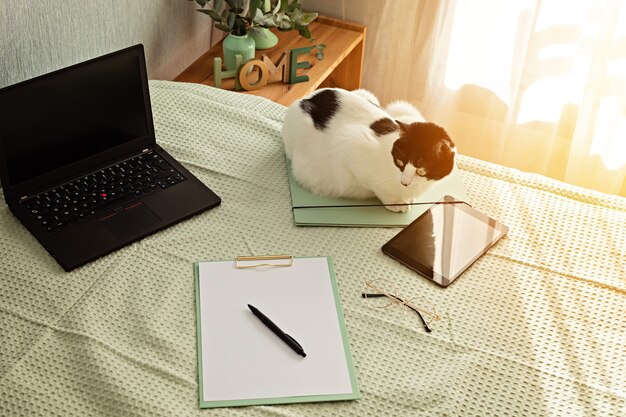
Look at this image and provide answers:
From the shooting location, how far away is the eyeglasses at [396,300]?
1.00 metres

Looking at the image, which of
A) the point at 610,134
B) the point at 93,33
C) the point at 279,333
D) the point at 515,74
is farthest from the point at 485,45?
the point at 279,333

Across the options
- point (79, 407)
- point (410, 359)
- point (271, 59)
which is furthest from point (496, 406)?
point (271, 59)

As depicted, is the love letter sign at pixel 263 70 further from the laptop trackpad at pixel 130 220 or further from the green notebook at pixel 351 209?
the laptop trackpad at pixel 130 220

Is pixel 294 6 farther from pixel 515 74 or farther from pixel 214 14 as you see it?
pixel 515 74

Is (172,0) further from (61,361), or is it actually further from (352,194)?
(61,361)

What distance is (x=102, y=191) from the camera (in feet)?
3.76

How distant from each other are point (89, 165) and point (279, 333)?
478 millimetres

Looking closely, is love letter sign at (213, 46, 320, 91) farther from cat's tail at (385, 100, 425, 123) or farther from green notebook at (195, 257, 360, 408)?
green notebook at (195, 257, 360, 408)

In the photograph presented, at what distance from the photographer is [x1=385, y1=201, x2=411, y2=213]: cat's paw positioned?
47.0 inches

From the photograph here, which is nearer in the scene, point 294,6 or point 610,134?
point 294,6

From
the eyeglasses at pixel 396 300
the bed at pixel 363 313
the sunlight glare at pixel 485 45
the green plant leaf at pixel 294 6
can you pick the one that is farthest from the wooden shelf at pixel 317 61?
the eyeglasses at pixel 396 300

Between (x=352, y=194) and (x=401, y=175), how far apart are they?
4.4 inches

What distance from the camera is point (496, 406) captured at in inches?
34.8

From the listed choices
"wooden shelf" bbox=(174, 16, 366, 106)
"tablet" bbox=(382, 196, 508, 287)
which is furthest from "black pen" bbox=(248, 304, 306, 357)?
"wooden shelf" bbox=(174, 16, 366, 106)
